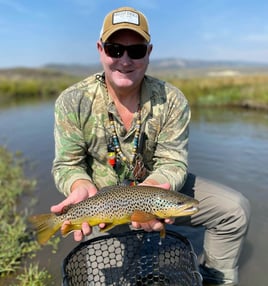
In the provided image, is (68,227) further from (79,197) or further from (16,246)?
(16,246)

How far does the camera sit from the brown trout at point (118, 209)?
2537mm

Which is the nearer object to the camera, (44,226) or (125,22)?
(44,226)

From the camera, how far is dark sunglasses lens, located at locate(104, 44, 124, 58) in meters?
2.98

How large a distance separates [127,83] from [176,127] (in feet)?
2.15

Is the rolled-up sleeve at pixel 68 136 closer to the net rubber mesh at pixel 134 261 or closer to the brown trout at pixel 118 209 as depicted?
the brown trout at pixel 118 209

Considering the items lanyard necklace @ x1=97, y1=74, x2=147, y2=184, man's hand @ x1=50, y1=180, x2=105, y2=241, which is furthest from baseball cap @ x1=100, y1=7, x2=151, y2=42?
man's hand @ x1=50, y1=180, x2=105, y2=241

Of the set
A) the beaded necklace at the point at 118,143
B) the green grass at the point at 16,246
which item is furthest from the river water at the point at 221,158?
the beaded necklace at the point at 118,143

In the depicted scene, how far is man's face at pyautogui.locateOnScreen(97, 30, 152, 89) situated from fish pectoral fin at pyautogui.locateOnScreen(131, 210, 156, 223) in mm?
1215

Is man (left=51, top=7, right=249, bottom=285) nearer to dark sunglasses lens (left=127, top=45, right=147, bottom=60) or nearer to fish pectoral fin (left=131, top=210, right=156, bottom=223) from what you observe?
dark sunglasses lens (left=127, top=45, right=147, bottom=60)

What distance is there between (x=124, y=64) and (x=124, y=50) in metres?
0.12

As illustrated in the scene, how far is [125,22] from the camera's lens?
9.52 feet

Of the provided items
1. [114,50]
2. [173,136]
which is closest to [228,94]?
[173,136]

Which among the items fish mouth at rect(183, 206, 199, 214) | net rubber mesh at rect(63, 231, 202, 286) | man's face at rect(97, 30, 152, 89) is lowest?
net rubber mesh at rect(63, 231, 202, 286)

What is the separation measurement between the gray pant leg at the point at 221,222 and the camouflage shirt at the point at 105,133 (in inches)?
14.6
